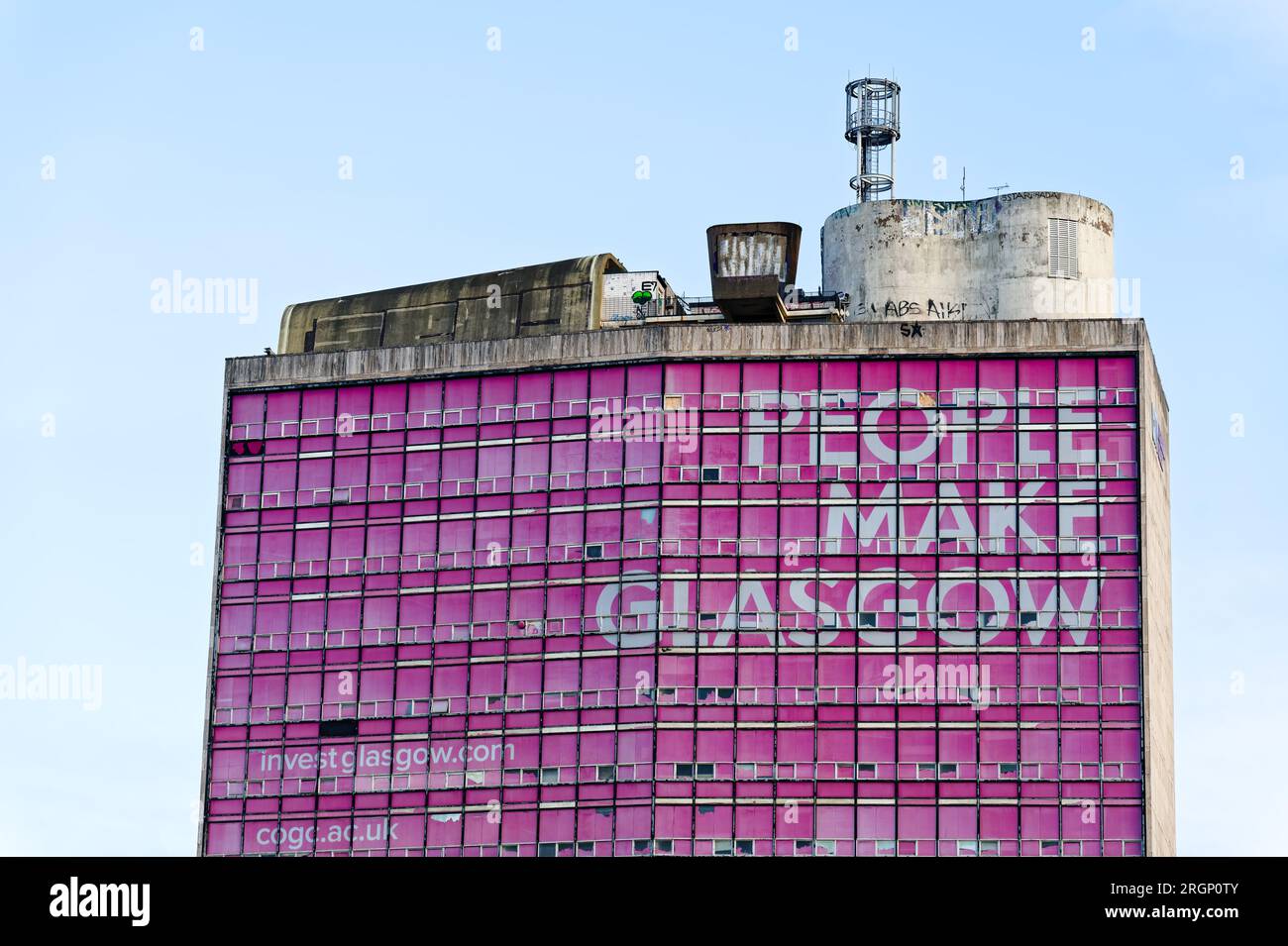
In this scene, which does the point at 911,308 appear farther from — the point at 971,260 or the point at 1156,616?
the point at 1156,616

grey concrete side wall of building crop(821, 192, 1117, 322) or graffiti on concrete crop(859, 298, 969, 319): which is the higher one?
grey concrete side wall of building crop(821, 192, 1117, 322)

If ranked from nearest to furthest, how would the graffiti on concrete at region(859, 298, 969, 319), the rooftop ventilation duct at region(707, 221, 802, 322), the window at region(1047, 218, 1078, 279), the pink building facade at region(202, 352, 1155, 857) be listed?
the pink building facade at region(202, 352, 1155, 857), the rooftop ventilation duct at region(707, 221, 802, 322), the graffiti on concrete at region(859, 298, 969, 319), the window at region(1047, 218, 1078, 279)

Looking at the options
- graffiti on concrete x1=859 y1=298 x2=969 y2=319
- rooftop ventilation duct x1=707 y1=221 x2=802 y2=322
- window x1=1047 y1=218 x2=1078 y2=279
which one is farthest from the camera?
window x1=1047 y1=218 x2=1078 y2=279

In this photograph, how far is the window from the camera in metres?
144

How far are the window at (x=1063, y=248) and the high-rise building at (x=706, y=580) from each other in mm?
1483

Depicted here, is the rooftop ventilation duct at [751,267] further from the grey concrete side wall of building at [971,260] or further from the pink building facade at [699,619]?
the grey concrete side wall of building at [971,260]

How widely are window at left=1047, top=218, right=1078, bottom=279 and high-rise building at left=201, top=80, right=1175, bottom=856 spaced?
148 cm

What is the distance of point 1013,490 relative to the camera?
131875 mm

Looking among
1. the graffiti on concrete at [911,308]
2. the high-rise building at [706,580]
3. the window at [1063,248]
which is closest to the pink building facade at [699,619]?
the high-rise building at [706,580]

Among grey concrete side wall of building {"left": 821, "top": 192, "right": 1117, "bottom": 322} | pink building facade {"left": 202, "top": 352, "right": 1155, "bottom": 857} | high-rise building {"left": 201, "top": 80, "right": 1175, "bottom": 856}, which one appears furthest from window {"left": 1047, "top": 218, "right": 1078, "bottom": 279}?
pink building facade {"left": 202, "top": 352, "right": 1155, "bottom": 857}

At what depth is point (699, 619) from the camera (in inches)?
5177

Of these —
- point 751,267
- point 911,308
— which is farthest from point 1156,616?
point 751,267

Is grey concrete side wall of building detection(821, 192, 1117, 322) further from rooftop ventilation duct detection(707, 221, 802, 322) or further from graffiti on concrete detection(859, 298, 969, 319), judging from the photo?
rooftop ventilation duct detection(707, 221, 802, 322)
